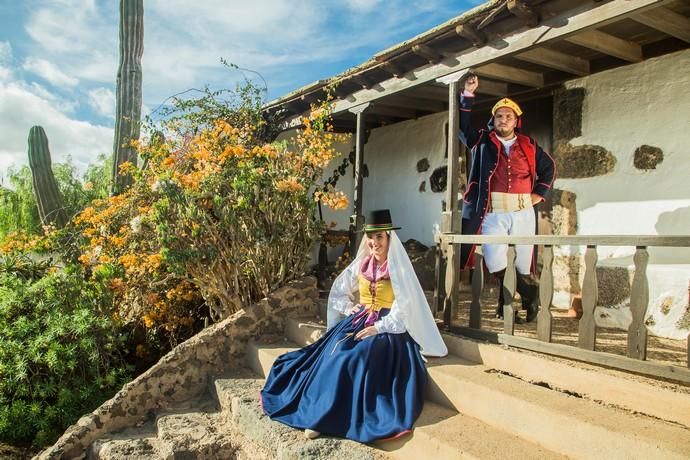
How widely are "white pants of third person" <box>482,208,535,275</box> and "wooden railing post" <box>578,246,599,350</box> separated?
1.03 metres

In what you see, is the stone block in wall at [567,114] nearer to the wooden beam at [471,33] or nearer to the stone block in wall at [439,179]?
the wooden beam at [471,33]

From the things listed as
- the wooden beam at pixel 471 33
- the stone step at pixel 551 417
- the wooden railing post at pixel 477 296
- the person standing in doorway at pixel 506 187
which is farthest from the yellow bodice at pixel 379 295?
the wooden beam at pixel 471 33

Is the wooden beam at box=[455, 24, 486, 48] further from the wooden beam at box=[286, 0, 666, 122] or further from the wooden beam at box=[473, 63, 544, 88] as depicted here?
the wooden beam at box=[473, 63, 544, 88]

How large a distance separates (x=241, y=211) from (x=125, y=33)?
5534 millimetres

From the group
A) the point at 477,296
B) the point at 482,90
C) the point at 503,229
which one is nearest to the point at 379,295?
the point at 477,296

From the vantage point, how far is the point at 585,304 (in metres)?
2.99

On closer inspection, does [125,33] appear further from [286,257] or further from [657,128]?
[657,128]

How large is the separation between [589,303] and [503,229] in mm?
1255

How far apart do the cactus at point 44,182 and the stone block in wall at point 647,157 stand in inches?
317

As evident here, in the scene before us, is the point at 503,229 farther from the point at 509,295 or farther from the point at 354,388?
the point at 354,388

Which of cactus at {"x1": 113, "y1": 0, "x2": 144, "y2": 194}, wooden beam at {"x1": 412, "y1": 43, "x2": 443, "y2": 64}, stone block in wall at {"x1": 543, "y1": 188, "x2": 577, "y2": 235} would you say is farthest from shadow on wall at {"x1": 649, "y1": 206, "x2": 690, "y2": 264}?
cactus at {"x1": 113, "y1": 0, "x2": 144, "y2": 194}

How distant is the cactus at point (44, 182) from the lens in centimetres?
825

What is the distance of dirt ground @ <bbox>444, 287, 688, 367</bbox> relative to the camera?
127 inches

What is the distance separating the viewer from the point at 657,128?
14.5 ft
